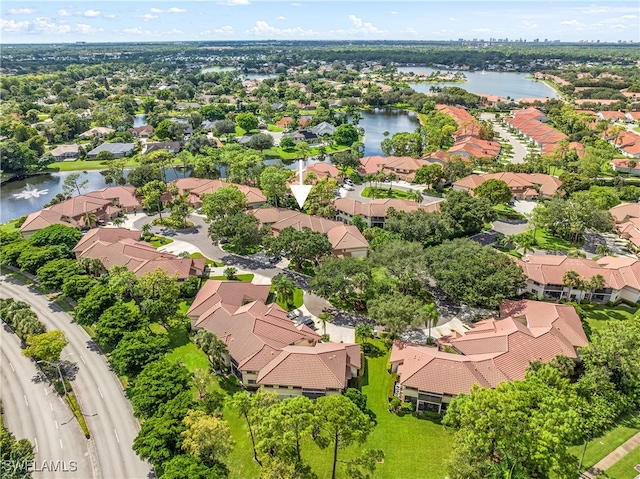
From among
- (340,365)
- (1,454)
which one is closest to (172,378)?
(1,454)

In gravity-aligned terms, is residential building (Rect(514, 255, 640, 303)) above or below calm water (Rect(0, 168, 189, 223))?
above

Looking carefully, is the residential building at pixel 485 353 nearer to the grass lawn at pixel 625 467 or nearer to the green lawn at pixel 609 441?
the green lawn at pixel 609 441

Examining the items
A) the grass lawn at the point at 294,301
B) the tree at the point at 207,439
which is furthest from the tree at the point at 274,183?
the tree at the point at 207,439

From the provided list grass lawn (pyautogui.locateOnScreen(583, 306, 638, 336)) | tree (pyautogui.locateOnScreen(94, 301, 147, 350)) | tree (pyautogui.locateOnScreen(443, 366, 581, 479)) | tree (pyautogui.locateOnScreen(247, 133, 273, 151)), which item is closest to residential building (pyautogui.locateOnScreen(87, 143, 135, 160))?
tree (pyautogui.locateOnScreen(247, 133, 273, 151))

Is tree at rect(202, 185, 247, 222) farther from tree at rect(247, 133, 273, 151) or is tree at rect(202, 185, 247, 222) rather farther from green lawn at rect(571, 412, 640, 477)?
green lawn at rect(571, 412, 640, 477)

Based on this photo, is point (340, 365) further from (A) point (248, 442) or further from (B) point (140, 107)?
(B) point (140, 107)

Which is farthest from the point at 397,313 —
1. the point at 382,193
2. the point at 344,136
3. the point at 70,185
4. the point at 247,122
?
the point at 247,122

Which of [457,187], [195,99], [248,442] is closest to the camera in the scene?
[248,442]
